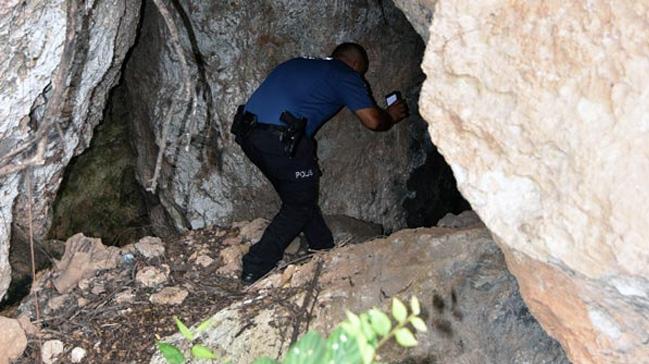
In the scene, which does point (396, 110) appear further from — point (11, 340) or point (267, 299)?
point (11, 340)

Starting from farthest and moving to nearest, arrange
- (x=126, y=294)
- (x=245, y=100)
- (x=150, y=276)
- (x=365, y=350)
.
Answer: (x=245, y=100)
(x=150, y=276)
(x=126, y=294)
(x=365, y=350)

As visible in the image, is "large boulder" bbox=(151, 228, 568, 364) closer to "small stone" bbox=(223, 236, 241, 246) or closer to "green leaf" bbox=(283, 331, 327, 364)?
"small stone" bbox=(223, 236, 241, 246)

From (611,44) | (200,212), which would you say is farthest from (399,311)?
(200,212)

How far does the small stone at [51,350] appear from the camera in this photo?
3561 mm

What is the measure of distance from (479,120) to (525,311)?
3.98ft

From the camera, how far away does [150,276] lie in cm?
408

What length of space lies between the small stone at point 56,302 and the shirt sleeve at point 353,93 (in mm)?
1753

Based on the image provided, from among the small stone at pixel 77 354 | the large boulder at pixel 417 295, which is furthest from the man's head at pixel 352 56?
the small stone at pixel 77 354

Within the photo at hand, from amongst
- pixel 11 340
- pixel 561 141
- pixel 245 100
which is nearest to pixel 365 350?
pixel 561 141

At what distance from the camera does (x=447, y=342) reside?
3.23 metres

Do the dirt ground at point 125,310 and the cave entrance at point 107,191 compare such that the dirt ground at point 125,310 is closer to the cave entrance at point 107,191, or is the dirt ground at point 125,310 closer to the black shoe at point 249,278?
the black shoe at point 249,278

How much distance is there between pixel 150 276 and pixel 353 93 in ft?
4.68

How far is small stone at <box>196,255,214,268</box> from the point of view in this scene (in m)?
4.25

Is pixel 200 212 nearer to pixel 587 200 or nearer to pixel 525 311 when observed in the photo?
pixel 525 311
